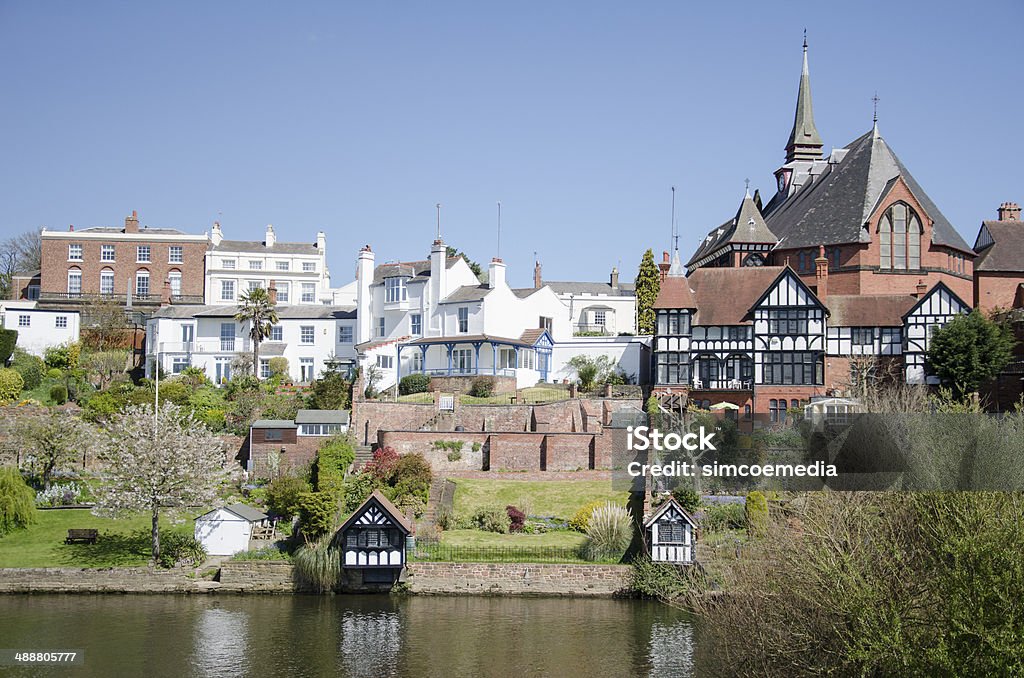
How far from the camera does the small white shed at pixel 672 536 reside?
1367 inches

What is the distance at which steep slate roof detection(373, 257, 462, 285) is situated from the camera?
198ft

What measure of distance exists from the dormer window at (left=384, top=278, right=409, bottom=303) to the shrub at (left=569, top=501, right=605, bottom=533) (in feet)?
80.5

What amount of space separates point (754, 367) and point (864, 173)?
50.9 feet

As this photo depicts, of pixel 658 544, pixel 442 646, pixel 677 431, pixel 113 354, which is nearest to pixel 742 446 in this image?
pixel 677 431

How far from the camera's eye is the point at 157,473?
36906 millimetres

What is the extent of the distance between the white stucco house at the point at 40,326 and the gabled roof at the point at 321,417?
70.1 feet

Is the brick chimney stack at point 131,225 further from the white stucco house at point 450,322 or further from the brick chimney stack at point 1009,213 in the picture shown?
the brick chimney stack at point 1009,213

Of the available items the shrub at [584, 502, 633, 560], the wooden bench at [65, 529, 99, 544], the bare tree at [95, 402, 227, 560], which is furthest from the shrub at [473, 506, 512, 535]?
the wooden bench at [65, 529, 99, 544]

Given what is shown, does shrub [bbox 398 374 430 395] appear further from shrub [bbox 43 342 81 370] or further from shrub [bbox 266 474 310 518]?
shrub [bbox 43 342 81 370]

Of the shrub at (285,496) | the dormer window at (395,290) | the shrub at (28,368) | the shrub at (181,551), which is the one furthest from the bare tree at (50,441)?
the dormer window at (395,290)

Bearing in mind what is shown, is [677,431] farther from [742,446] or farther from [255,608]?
[255,608]

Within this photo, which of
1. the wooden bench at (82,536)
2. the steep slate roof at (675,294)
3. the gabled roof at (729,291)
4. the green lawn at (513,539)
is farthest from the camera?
the steep slate roof at (675,294)

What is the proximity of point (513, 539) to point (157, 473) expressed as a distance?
12333mm

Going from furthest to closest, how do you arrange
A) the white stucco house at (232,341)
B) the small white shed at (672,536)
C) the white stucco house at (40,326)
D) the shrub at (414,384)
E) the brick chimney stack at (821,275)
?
the white stucco house at (40,326), the white stucco house at (232,341), the brick chimney stack at (821,275), the shrub at (414,384), the small white shed at (672,536)
